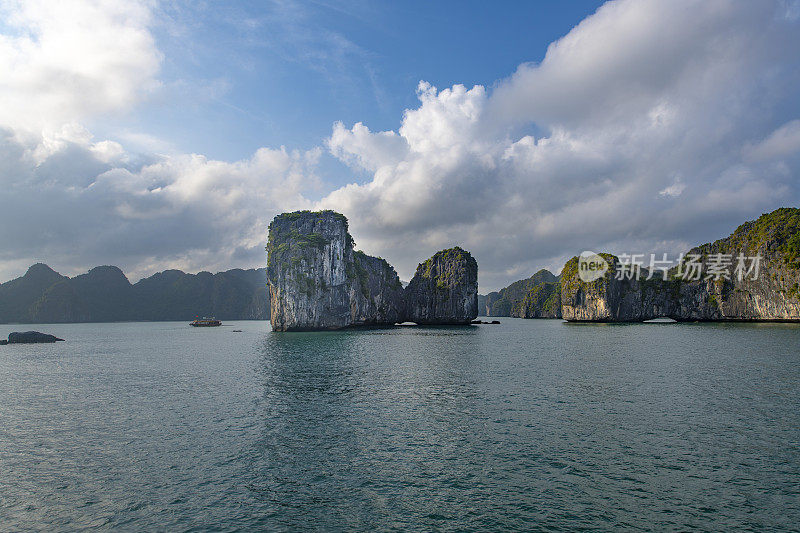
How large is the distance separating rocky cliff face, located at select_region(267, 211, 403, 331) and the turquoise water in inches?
3504

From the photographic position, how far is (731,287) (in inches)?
6609

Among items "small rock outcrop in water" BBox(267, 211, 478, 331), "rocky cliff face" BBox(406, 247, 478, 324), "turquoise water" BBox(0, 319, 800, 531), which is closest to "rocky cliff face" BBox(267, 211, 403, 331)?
"small rock outcrop in water" BBox(267, 211, 478, 331)

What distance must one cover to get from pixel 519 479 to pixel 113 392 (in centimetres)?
3867

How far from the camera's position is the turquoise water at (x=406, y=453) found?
49.6 ft

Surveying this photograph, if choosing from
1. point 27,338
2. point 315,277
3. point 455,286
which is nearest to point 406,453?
point 315,277

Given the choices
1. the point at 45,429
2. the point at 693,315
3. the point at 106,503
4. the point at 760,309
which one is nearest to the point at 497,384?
the point at 106,503

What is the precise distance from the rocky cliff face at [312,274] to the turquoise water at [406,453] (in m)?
89.0

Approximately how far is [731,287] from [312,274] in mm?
175442

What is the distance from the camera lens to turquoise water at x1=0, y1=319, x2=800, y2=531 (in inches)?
595

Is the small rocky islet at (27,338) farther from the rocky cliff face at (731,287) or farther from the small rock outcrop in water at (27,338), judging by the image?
the rocky cliff face at (731,287)

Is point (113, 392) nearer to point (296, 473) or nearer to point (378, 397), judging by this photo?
point (378, 397)

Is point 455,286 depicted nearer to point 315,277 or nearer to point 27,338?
point 315,277

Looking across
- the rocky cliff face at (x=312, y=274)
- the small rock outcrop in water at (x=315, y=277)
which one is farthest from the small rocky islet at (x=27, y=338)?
the rocky cliff face at (x=312, y=274)

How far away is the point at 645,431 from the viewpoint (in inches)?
958
